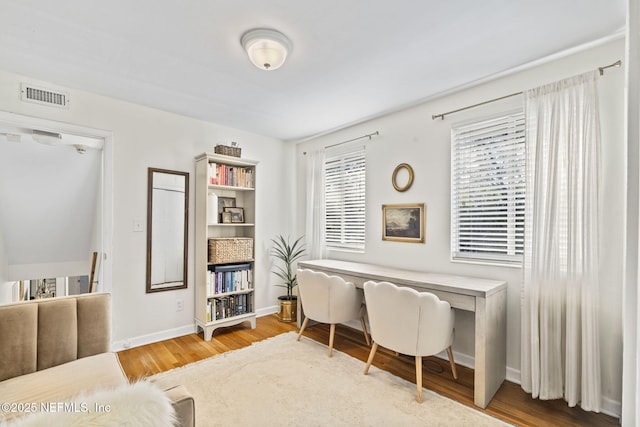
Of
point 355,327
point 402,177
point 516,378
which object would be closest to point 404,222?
point 402,177

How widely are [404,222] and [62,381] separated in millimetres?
2871

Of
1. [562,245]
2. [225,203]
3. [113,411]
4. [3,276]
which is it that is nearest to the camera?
[113,411]

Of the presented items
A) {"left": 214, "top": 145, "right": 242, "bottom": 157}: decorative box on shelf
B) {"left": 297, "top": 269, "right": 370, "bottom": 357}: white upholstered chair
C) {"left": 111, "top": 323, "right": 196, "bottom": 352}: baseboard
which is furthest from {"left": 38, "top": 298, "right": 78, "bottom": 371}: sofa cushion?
{"left": 214, "top": 145, "right": 242, "bottom": 157}: decorative box on shelf

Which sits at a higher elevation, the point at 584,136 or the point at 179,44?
the point at 179,44

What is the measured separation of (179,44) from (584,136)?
9.22ft

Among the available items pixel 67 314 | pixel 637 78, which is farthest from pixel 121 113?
pixel 637 78

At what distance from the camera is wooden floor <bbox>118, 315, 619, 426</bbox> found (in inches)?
77.4

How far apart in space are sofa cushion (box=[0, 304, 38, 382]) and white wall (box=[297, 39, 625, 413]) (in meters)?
2.89

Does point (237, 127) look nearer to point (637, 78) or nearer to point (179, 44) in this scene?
point (179, 44)

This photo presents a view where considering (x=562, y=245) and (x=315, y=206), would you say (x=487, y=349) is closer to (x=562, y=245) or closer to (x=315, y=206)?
(x=562, y=245)

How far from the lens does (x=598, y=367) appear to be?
189 centimetres

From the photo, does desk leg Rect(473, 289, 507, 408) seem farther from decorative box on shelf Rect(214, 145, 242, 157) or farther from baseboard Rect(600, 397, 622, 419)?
decorative box on shelf Rect(214, 145, 242, 157)

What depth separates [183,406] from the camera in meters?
0.89

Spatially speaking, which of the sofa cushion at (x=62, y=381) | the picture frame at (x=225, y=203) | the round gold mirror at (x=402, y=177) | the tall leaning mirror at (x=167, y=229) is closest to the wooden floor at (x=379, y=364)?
the tall leaning mirror at (x=167, y=229)
